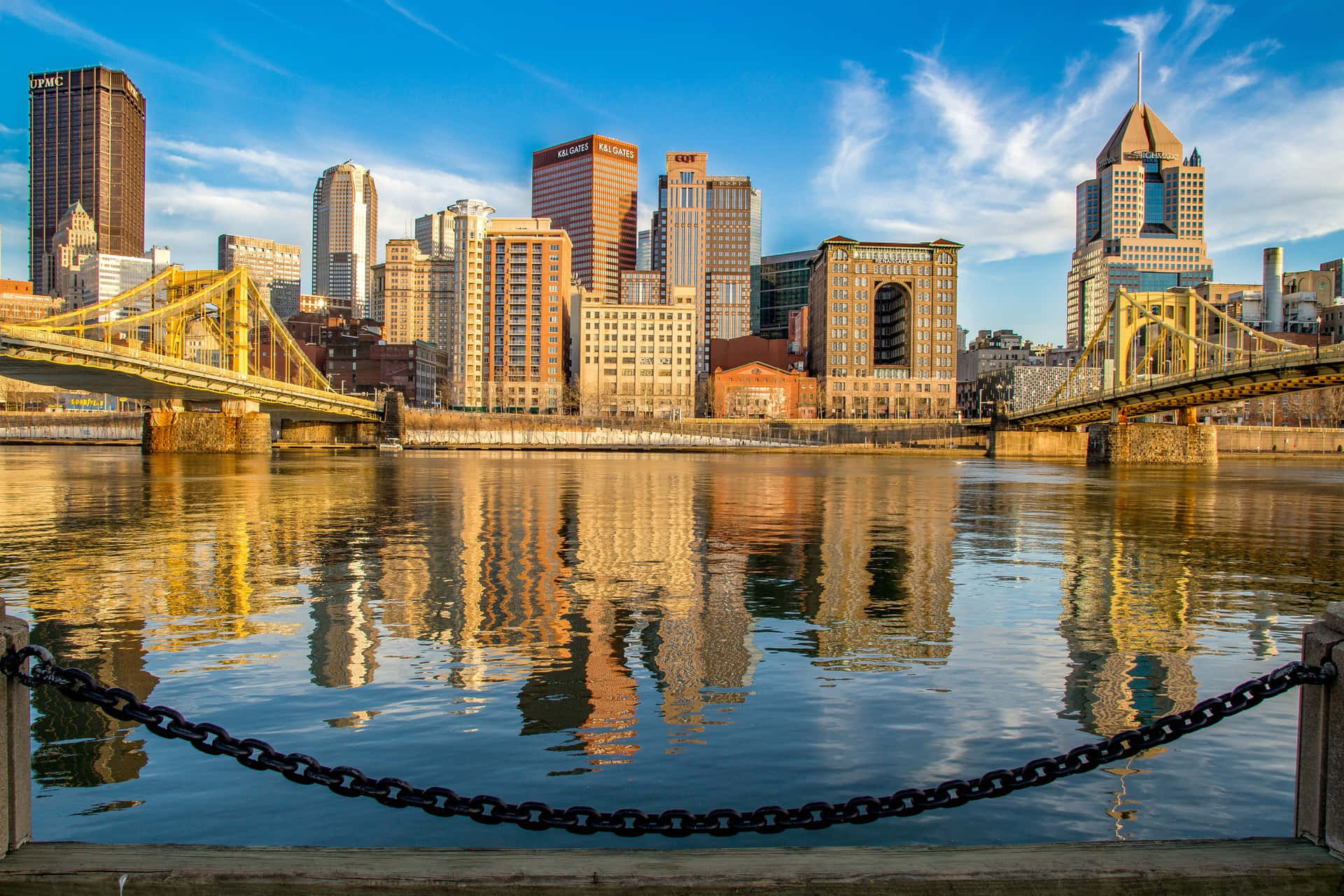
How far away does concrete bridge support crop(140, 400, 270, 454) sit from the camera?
249ft

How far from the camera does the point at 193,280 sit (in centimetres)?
8469

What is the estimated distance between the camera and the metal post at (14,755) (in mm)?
3654

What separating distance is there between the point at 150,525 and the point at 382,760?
19.1 metres

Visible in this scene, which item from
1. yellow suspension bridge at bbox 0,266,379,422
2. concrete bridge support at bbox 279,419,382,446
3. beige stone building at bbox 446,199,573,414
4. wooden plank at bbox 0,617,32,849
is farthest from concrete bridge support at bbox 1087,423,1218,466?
beige stone building at bbox 446,199,573,414

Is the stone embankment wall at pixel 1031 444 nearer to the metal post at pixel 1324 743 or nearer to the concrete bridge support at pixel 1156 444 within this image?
the concrete bridge support at pixel 1156 444

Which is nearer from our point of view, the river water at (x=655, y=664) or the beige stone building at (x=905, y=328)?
the river water at (x=655, y=664)

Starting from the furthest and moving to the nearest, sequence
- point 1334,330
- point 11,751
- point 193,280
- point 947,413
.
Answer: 1. point 947,413
2. point 1334,330
3. point 193,280
4. point 11,751

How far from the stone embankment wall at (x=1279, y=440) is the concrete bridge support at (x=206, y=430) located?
112 metres

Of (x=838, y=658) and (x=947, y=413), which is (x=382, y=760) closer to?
(x=838, y=658)

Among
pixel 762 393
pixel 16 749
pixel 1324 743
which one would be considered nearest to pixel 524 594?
Result: pixel 16 749

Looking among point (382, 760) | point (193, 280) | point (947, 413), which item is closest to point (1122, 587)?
point (382, 760)

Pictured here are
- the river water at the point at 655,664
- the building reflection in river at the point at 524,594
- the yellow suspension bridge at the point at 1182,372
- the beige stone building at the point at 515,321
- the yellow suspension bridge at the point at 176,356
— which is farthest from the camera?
the beige stone building at the point at 515,321

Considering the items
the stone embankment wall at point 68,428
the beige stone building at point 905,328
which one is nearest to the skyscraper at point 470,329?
the beige stone building at point 905,328

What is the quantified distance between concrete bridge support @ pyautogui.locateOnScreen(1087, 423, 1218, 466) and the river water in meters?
60.0
